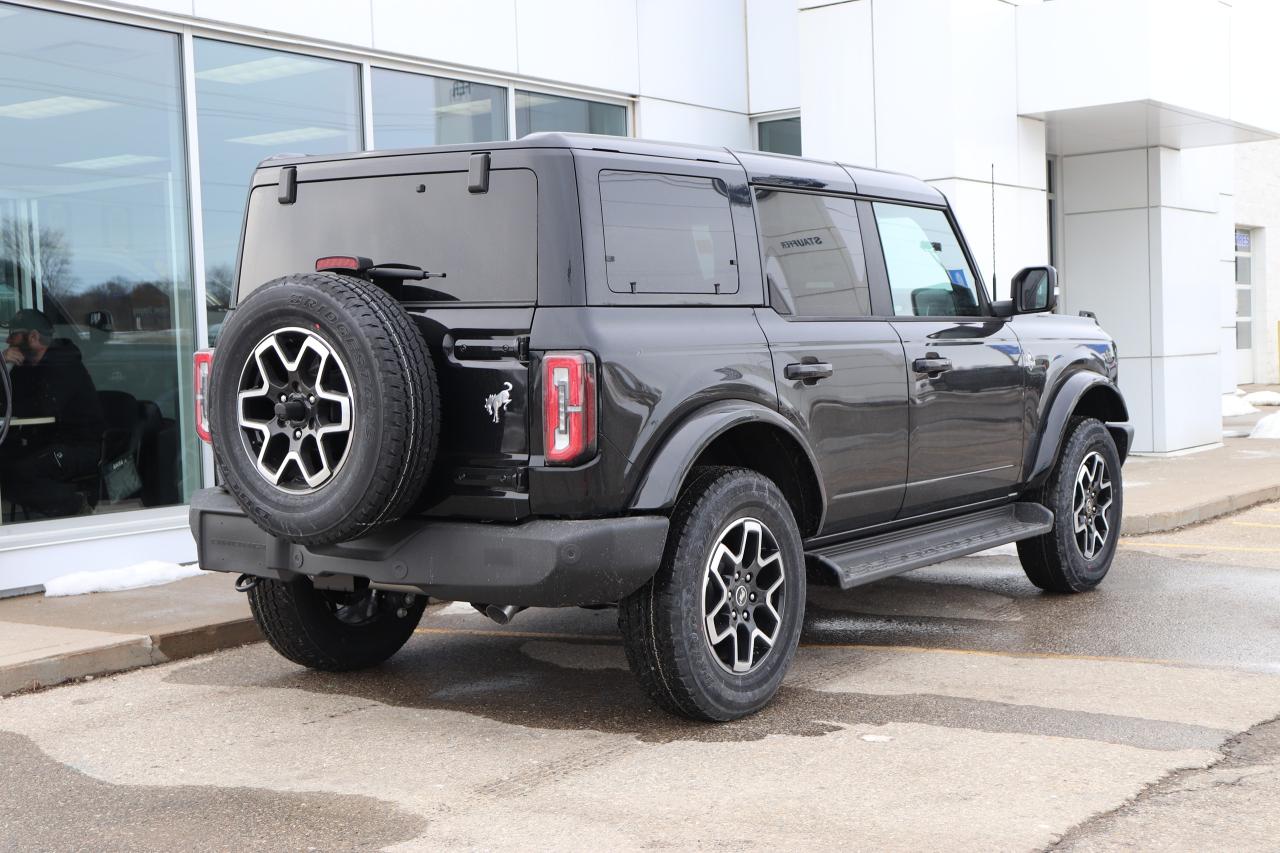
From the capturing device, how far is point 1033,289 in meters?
6.93

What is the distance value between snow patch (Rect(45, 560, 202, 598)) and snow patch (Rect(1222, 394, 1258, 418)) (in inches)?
679

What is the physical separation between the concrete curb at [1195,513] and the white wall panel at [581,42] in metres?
5.69

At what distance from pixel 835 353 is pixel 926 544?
1.10m

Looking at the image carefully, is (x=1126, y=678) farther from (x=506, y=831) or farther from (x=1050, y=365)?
(x=506, y=831)

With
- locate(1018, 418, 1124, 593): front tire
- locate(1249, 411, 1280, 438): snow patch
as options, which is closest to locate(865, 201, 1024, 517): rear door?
locate(1018, 418, 1124, 593): front tire

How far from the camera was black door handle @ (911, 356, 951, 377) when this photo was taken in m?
6.28

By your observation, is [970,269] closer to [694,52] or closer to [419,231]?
[419,231]

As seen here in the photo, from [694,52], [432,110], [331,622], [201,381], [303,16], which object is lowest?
[331,622]

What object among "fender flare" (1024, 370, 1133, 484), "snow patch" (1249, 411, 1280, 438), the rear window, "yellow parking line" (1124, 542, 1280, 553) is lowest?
"yellow parking line" (1124, 542, 1280, 553)

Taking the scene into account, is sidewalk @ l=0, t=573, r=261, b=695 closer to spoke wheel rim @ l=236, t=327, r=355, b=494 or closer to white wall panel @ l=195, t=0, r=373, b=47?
spoke wheel rim @ l=236, t=327, r=355, b=494

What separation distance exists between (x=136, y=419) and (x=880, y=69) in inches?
279

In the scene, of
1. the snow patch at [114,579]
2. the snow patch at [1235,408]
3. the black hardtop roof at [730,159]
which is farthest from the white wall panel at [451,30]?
the snow patch at [1235,408]

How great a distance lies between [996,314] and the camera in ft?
23.1

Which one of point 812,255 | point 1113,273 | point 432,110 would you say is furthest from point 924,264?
point 1113,273
